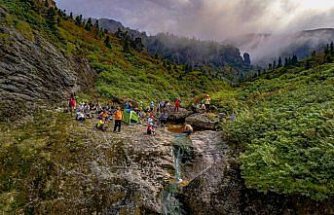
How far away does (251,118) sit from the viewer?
69.6ft

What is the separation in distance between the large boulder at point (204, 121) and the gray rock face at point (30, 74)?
435 inches

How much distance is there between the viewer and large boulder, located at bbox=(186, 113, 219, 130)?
80.1ft

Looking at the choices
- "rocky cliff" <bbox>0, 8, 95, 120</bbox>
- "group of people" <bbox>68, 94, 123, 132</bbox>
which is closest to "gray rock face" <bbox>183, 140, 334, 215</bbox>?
"group of people" <bbox>68, 94, 123, 132</bbox>

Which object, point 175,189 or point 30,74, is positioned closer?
point 175,189

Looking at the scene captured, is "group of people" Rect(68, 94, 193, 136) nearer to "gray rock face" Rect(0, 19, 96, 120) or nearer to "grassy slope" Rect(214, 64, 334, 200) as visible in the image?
"gray rock face" Rect(0, 19, 96, 120)

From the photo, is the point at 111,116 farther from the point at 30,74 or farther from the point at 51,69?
the point at 51,69

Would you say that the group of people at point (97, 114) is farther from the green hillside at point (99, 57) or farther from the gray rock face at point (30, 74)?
the green hillside at point (99, 57)

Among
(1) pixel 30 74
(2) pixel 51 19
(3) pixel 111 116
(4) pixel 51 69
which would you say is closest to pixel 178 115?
(3) pixel 111 116

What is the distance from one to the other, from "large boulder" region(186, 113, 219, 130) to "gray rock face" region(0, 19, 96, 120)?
11059mm

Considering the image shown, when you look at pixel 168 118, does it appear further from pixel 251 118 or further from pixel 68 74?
pixel 68 74

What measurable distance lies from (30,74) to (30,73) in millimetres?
148

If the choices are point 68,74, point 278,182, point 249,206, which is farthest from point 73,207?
point 68,74

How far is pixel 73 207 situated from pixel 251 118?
11403 millimetres

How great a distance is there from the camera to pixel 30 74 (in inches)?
1089
